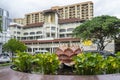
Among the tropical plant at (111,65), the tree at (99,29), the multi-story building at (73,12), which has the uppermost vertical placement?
the multi-story building at (73,12)

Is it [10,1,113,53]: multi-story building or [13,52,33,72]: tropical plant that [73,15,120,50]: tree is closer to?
[10,1,113,53]: multi-story building

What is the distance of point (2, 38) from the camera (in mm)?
64188

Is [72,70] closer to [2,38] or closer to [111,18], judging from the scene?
[111,18]

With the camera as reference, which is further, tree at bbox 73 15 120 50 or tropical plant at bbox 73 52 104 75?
tree at bbox 73 15 120 50

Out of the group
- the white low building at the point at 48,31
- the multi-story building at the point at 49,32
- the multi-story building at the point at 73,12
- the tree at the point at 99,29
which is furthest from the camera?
the multi-story building at the point at 73,12

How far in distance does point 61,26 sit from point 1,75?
69.9 m

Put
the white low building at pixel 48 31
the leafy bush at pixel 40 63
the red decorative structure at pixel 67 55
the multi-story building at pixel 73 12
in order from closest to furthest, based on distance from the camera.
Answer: the leafy bush at pixel 40 63
the red decorative structure at pixel 67 55
the white low building at pixel 48 31
the multi-story building at pixel 73 12

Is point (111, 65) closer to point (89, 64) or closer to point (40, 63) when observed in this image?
point (89, 64)

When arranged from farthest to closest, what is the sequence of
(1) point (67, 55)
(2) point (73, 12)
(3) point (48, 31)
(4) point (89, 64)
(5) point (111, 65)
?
(2) point (73, 12) < (3) point (48, 31) < (1) point (67, 55) < (5) point (111, 65) < (4) point (89, 64)

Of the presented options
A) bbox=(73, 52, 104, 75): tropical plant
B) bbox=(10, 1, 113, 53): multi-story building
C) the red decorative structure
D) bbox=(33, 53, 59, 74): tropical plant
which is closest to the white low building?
bbox=(10, 1, 113, 53): multi-story building

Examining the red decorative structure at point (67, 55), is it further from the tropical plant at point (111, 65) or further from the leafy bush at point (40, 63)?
the tropical plant at point (111, 65)

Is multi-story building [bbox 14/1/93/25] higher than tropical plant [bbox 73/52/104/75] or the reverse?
higher

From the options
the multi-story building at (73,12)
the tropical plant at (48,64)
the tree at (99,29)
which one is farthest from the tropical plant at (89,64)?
the multi-story building at (73,12)

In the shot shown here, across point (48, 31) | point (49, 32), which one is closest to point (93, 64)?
point (49, 32)
